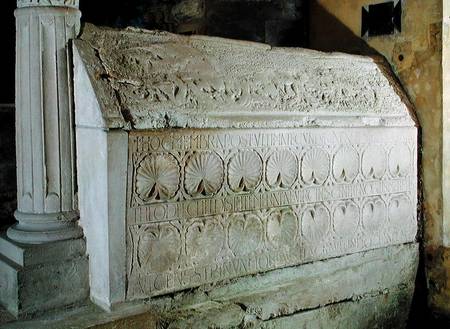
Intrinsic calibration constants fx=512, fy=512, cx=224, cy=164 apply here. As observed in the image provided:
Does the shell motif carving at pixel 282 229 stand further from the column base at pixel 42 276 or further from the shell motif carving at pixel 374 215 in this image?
the column base at pixel 42 276

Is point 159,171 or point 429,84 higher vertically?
point 429,84

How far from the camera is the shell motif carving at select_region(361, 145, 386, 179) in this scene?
2945mm

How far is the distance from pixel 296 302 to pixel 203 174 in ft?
3.02

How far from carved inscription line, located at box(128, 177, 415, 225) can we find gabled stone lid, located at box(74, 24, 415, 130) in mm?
348

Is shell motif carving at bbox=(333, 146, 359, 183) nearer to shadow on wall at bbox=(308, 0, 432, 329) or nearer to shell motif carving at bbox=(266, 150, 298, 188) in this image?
shell motif carving at bbox=(266, 150, 298, 188)

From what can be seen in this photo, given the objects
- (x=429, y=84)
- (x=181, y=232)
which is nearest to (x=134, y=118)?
(x=181, y=232)

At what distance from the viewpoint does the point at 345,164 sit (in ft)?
9.34

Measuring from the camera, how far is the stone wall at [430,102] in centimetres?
316

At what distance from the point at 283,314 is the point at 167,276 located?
75cm

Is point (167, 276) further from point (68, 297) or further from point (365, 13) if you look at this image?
point (365, 13)

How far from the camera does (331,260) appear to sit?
112 inches

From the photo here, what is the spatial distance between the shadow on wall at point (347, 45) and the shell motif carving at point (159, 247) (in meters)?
1.80

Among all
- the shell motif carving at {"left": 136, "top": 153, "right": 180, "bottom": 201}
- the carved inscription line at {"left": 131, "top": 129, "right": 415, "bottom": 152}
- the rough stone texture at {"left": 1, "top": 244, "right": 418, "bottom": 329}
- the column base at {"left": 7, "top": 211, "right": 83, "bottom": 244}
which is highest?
the carved inscription line at {"left": 131, "top": 129, "right": 415, "bottom": 152}

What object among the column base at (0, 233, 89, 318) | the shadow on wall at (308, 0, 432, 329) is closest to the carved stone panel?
the column base at (0, 233, 89, 318)
